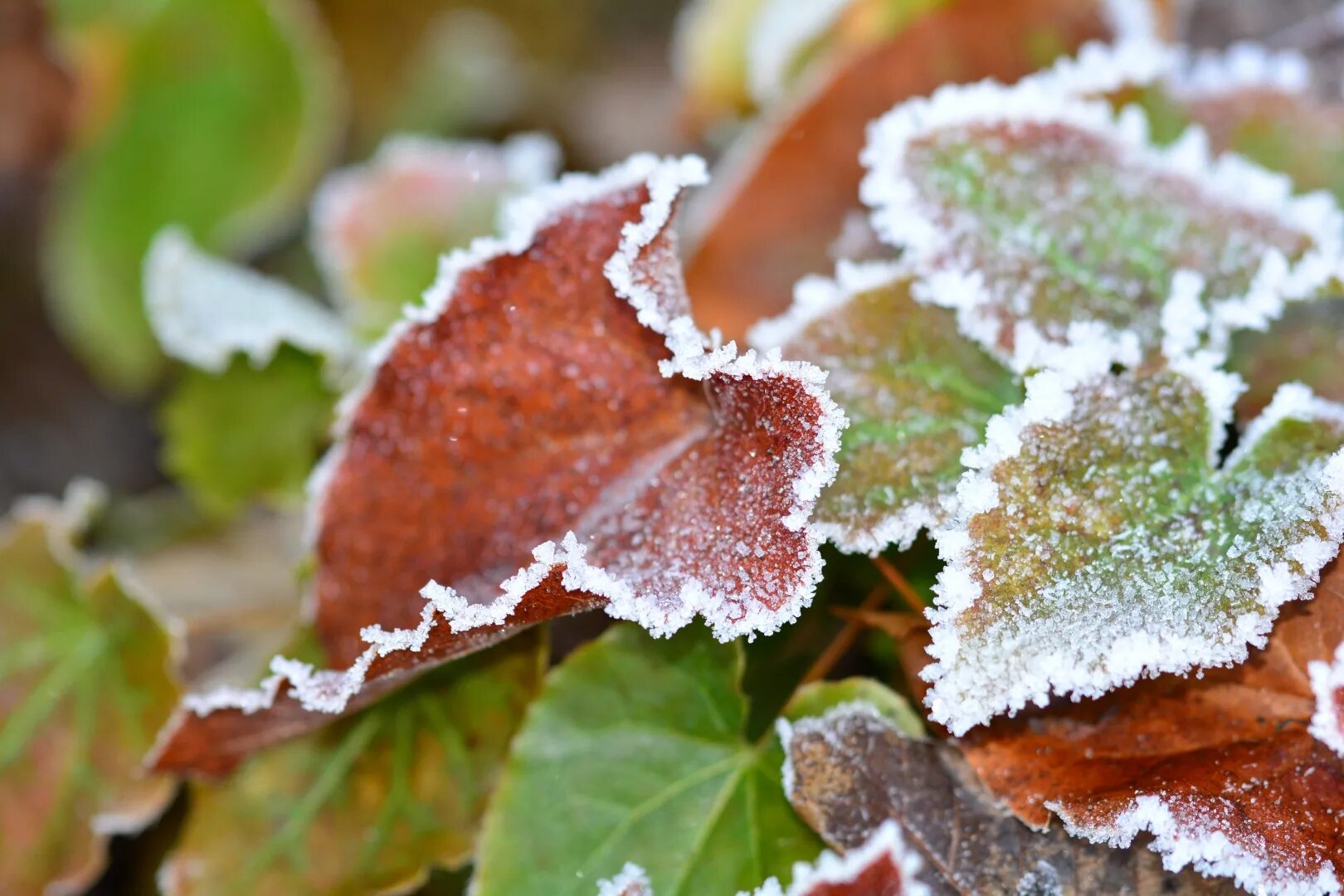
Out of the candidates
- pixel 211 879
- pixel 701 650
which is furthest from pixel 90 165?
pixel 701 650

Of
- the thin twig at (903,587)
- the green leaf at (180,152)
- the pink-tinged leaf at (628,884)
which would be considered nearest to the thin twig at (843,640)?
the thin twig at (903,587)

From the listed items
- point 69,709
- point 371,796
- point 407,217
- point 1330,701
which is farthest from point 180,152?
point 1330,701

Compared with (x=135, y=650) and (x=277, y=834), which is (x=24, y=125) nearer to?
(x=135, y=650)

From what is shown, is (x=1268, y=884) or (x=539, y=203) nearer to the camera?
(x=1268, y=884)

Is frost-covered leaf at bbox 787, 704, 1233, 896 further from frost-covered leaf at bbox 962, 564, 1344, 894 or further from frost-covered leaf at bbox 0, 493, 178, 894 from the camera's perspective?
frost-covered leaf at bbox 0, 493, 178, 894

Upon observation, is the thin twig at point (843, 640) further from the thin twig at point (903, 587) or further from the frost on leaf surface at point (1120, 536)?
the frost on leaf surface at point (1120, 536)

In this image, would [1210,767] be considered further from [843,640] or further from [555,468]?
[555,468]

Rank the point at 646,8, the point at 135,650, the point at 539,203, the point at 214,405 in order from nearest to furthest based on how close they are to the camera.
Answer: the point at 539,203, the point at 135,650, the point at 214,405, the point at 646,8
